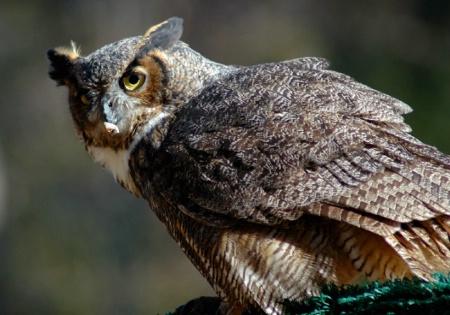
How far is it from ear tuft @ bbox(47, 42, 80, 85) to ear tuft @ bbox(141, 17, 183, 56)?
0.40 meters

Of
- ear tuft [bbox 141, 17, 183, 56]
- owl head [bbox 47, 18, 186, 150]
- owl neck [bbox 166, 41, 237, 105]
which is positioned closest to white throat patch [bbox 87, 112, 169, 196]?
owl head [bbox 47, 18, 186, 150]

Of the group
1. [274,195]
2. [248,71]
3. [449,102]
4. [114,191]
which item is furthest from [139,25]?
[274,195]

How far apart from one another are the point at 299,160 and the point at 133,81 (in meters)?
0.87

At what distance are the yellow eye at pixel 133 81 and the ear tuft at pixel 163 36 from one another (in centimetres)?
10

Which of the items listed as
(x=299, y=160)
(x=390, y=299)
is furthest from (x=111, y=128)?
(x=390, y=299)

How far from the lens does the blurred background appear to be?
8.34 meters

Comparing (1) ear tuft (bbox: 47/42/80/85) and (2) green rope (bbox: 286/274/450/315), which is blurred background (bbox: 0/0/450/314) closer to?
(1) ear tuft (bbox: 47/42/80/85)

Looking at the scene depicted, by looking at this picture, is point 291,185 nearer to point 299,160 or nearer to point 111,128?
point 299,160

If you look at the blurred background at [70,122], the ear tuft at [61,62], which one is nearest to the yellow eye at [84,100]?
the ear tuft at [61,62]

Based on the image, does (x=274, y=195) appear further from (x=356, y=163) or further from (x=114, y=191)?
(x=114, y=191)

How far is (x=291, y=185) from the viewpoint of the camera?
289cm

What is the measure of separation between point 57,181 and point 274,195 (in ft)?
20.4

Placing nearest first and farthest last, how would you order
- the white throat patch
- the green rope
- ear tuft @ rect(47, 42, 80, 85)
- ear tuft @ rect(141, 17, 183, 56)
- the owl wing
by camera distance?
1. the green rope
2. the owl wing
3. the white throat patch
4. ear tuft @ rect(141, 17, 183, 56)
5. ear tuft @ rect(47, 42, 80, 85)

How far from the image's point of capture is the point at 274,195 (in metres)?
2.89
